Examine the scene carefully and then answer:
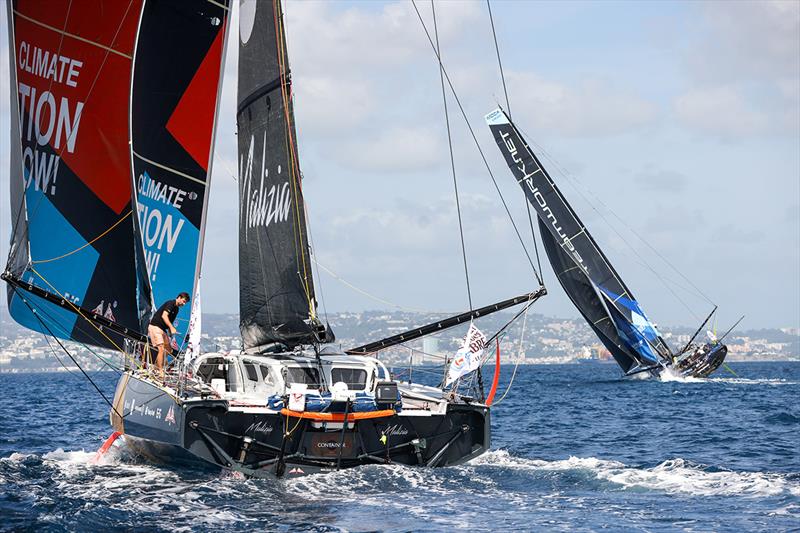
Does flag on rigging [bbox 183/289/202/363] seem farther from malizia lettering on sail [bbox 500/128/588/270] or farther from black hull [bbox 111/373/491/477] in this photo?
malizia lettering on sail [bbox 500/128/588/270]

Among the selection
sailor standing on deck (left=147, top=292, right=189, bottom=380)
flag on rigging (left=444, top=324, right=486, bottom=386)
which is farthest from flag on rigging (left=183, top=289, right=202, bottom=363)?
flag on rigging (left=444, top=324, right=486, bottom=386)

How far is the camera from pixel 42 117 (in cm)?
2050

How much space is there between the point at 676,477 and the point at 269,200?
7777mm

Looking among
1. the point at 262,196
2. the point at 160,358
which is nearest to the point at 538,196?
the point at 262,196

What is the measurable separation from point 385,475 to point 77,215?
8.98 metres

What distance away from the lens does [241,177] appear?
60.2 ft

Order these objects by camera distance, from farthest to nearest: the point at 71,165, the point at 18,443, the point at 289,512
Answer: the point at 18,443, the point at 71,165, the point at 289,512

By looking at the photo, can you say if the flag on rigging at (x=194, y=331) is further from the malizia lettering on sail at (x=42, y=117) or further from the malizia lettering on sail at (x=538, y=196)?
the malizia lettering on sail at (x=538, y=196)

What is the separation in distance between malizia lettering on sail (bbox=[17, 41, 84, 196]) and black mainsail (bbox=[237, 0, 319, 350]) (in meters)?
4.39

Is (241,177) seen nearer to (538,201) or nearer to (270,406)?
(270,406)

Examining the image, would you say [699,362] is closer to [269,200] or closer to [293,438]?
[269,200]

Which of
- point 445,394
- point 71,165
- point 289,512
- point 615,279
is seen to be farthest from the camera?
point 615,279

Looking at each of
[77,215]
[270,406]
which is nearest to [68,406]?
[77,215]

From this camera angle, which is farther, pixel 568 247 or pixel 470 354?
Answer: pixel 568 247
